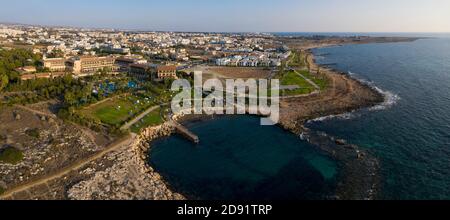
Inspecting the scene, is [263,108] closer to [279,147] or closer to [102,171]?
[279,147]

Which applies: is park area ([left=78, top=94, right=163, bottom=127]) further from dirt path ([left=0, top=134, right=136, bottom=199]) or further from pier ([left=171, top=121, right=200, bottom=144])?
pier ([left=171, top=121, right=200, bottom=144])

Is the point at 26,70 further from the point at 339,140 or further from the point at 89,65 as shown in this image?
the point at 339,140

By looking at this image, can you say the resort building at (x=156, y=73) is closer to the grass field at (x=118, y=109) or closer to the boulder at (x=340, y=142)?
the grass field at (x=118, y=109)

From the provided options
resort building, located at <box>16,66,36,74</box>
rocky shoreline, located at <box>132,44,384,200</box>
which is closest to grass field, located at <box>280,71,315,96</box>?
rocky shoreline, located at <box>132,44,384,200</box>

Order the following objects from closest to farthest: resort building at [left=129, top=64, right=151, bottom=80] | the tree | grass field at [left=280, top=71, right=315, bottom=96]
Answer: the tree, grass field at [left=280, top=71, right=315, bottom=96], resort building at [left=129, top=64, right=151, bottom=80]

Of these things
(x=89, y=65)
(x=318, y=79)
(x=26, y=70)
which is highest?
(x=89, y=65)

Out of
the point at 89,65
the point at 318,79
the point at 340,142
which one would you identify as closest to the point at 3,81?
the point at 89,65
